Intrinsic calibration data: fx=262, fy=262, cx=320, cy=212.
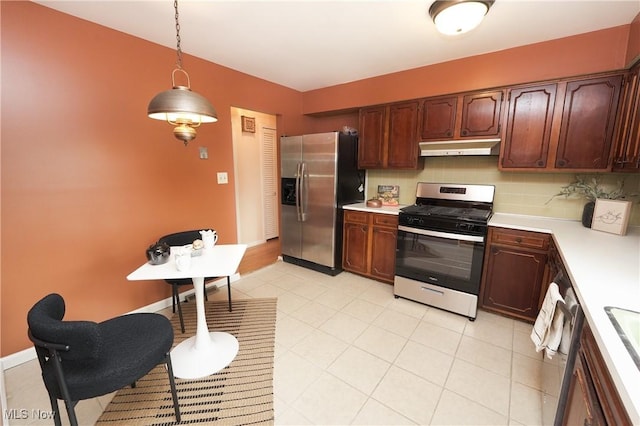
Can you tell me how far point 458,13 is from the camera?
1.71m

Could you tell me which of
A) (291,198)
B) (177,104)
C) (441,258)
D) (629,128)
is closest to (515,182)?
(629,128)

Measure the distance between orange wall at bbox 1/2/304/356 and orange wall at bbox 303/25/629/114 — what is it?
6.40 ft

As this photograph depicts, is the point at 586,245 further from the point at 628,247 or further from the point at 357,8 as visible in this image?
the point at 357,8

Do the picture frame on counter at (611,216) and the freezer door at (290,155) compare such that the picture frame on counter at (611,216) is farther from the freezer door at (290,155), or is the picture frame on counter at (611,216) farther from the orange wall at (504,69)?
the freezer door at (290,155)

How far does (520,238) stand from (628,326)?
1.53m

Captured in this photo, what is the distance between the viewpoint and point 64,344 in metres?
1.09

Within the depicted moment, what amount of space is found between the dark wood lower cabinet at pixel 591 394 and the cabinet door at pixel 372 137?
253 cm

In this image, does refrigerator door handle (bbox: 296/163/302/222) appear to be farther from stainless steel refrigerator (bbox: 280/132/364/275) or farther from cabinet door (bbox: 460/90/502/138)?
cabinet door (bbox: 460/90/502/138)

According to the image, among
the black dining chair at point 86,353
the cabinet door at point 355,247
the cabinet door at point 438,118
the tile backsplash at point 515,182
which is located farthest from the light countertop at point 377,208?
the black dining chair at point 86,353

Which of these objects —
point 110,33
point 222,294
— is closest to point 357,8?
point 110,33

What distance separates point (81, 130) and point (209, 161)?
1065mm

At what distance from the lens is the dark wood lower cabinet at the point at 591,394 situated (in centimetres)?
74

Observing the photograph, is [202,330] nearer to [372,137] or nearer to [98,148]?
[98,148]

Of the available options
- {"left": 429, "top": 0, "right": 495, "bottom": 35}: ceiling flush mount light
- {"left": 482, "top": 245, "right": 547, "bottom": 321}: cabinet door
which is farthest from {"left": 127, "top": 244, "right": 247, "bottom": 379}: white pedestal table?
{"left": 482, "top": 245, "right": 547, "bottom": 321}: cabinet door
